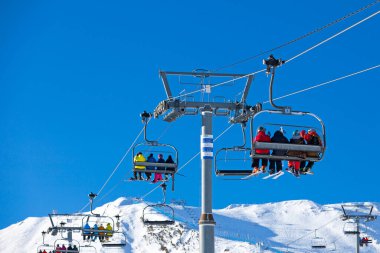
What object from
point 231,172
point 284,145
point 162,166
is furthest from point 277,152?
point 162,166

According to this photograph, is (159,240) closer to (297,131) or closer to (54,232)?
(54,232)

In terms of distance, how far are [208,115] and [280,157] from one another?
2788mm

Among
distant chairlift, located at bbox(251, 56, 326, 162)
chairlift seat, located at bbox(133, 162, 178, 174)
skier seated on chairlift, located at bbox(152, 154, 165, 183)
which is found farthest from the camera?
skier seated on chairlift, located at bbox(152, 154, 165, 183)

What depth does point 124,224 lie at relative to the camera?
19988 centimetres

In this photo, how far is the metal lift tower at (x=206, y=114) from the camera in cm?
2022

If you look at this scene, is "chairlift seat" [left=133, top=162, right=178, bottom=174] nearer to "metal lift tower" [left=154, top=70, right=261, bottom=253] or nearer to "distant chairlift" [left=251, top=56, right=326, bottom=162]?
"metal lift tower" [left=154, top=70, right=261, bottom=253]

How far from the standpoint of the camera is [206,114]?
20938mm

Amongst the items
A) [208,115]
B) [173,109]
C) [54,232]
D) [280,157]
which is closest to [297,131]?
[280,157]

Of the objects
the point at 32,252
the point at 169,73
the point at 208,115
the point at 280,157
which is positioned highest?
the point at 32,252

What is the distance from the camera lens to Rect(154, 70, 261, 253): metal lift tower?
20219 mm

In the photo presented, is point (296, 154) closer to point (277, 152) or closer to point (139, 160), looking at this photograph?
point (277, 152)

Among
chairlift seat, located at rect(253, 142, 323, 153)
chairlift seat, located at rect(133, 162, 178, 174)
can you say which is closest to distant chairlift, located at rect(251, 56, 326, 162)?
chairlift seat, located at rect(253, 142, 323, 153)

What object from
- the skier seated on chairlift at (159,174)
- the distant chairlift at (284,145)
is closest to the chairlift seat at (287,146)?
the distant chairlift at (284,145)

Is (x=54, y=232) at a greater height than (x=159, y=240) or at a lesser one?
lesser
